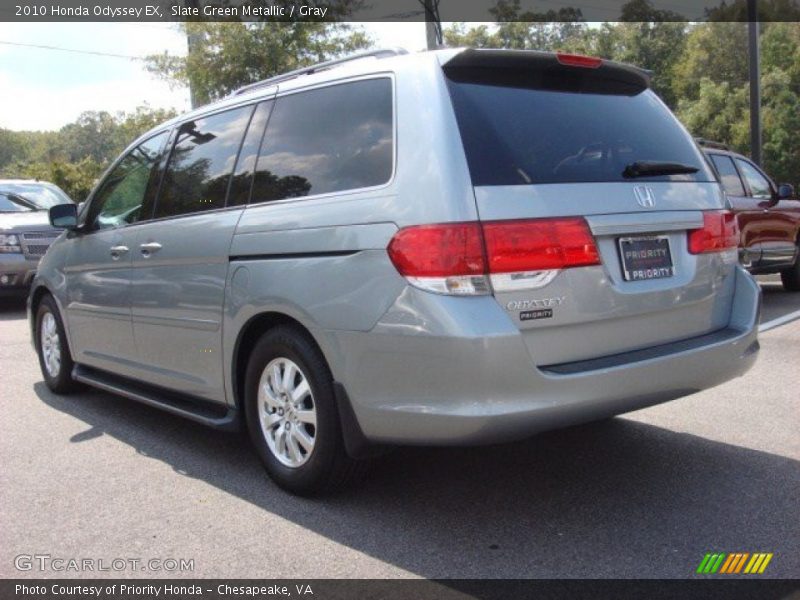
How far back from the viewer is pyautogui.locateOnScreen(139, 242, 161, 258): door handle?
15.4ft

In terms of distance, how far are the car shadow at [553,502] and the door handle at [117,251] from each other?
1.14m

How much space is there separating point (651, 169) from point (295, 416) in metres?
1.92

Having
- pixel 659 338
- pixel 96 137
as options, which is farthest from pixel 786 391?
pixel 96 137

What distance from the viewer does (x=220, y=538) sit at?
351 cm

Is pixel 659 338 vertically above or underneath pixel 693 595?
above

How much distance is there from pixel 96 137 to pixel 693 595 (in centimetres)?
13809

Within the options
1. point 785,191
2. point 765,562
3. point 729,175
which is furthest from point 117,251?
point 785,191

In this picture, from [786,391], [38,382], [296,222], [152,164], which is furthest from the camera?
[38,382]

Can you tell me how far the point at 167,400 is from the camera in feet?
15.6

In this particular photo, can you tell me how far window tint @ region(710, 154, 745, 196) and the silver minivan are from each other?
5.69 meters

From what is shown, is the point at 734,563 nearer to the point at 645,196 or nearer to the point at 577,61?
the point at 645,196

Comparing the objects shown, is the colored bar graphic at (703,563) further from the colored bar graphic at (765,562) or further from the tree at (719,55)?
the tree at (719,55)

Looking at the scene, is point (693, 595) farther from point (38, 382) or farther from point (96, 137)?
point (96, 137)

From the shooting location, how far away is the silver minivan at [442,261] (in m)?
3.15
